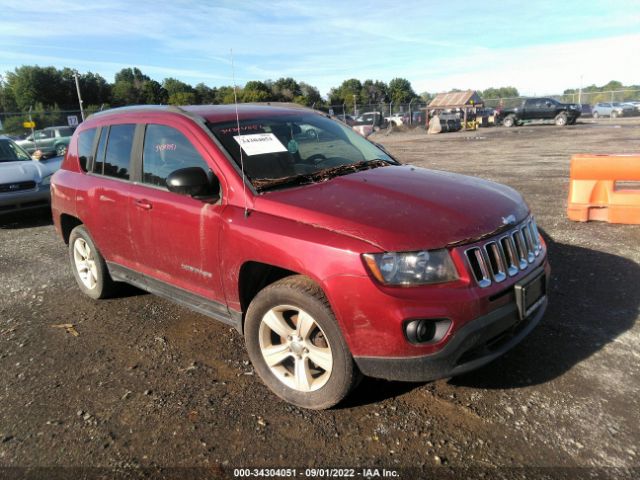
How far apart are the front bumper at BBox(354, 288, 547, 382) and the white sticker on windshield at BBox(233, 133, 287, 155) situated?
162cm

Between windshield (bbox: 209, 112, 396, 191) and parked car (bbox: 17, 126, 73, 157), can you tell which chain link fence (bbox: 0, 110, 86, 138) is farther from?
windshield (bbox: 209, 112, 396, 191)

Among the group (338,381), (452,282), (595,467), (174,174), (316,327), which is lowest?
(595,467)

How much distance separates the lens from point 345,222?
264cm

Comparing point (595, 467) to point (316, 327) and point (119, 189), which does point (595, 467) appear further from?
point (119, 189)

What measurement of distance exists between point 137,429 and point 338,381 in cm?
123

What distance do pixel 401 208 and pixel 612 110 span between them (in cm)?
4463

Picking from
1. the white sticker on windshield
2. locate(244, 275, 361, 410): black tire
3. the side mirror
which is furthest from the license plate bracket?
the side mirror

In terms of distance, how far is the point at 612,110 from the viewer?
3934 cm

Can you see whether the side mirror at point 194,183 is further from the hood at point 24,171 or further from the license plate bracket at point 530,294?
the hood at point 24,171

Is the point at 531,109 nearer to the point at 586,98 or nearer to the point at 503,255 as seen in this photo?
the point at 586,98

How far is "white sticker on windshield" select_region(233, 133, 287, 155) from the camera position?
3372 mm

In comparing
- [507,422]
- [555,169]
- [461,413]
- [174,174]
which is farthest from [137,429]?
[555,169]

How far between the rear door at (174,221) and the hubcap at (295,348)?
496 mm

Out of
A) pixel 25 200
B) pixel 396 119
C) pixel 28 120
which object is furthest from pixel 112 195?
pixel 396 119
